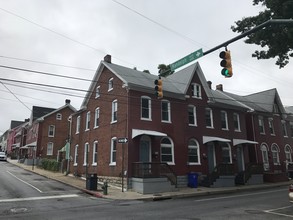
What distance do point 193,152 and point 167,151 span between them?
10.4 ft

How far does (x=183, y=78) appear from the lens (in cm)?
2573

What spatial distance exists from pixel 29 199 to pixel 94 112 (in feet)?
42.7

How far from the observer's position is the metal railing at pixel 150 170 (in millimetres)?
18141

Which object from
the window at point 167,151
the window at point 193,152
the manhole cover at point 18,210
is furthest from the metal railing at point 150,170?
the manhole cover at point 18,210

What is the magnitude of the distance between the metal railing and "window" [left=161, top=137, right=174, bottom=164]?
1.49 metres

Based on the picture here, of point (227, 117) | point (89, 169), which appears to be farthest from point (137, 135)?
point (227, 117)

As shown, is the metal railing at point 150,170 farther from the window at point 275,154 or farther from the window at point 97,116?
the window at point 275,154

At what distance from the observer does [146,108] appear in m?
21.5

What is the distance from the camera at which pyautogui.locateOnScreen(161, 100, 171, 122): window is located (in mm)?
22500

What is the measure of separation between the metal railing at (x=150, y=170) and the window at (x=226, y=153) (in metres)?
8.04

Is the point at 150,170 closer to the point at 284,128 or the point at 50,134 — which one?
the point at 284,128

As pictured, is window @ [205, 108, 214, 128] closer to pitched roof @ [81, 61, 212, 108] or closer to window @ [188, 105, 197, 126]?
pitched roof @ [81, 61, 212, 108]

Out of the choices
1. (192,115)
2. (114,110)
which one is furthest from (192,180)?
(114,110)

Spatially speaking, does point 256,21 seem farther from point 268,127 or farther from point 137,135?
point 268,127
